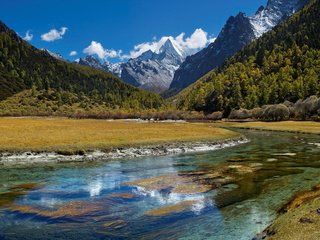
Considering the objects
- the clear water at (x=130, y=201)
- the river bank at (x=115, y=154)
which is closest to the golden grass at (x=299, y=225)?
the clear water at (x=130, y=201)

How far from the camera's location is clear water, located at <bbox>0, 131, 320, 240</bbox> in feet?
68.7

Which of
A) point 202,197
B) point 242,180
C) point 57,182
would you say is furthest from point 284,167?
point 57,182

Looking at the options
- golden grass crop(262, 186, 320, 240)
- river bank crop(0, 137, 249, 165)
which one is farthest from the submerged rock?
river bank crop(0, 137, 249, 165)

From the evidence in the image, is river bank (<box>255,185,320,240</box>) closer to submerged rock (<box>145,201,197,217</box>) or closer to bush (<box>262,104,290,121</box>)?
submerged rock (<box>145,201,197,217</box>)

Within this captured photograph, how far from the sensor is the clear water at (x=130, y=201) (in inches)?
824

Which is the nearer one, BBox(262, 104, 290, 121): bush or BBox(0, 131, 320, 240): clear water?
BBox(0, 131, 320, 240): clear water

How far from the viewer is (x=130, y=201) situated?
28.0 meters

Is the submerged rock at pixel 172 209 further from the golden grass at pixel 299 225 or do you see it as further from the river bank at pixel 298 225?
the golden grass at pixel 299 225

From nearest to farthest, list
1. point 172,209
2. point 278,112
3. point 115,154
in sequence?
point 172,209
point 115,154
point 278,112

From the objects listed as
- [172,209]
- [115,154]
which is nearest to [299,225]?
[172,209]

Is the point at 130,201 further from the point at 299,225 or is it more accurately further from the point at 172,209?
the point at 299,225

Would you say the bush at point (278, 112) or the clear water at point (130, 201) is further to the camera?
the bush at point (278, 112)

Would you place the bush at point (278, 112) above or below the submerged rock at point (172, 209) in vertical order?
above

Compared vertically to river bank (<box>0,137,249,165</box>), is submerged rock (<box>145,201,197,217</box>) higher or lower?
lower
